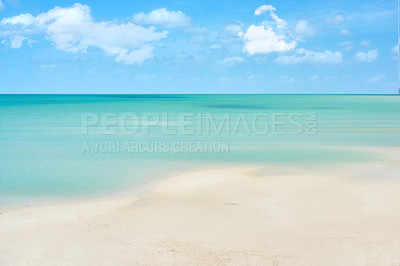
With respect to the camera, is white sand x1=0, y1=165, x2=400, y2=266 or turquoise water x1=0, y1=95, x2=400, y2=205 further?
turquoise water x1=0, y1=95, x2=400, y2=205

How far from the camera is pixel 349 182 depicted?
481 inches

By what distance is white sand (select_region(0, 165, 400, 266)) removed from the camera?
7.00 metres

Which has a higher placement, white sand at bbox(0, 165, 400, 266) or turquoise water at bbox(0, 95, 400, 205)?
turquoise water at bbox(0, 95, 400, 205)

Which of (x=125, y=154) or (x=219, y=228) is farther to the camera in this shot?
(x=125, y=154)

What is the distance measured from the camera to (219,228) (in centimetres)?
828

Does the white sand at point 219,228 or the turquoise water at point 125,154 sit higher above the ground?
the turquoise water at point 125,154

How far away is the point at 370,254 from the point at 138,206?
5.50m

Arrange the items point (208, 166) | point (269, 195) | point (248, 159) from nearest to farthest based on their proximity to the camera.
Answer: point (269, 195) → point (208, 166) → point (248, 159)

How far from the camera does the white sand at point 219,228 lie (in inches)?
276

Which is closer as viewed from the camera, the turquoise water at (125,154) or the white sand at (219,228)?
the white sand at (219,228)

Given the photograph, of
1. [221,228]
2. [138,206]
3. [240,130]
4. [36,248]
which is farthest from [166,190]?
[240,130]

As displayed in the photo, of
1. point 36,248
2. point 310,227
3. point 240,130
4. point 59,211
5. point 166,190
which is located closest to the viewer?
point 36,248

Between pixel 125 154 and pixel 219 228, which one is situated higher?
pixel 125 154

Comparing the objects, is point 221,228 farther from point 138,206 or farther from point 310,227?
point 138,206
